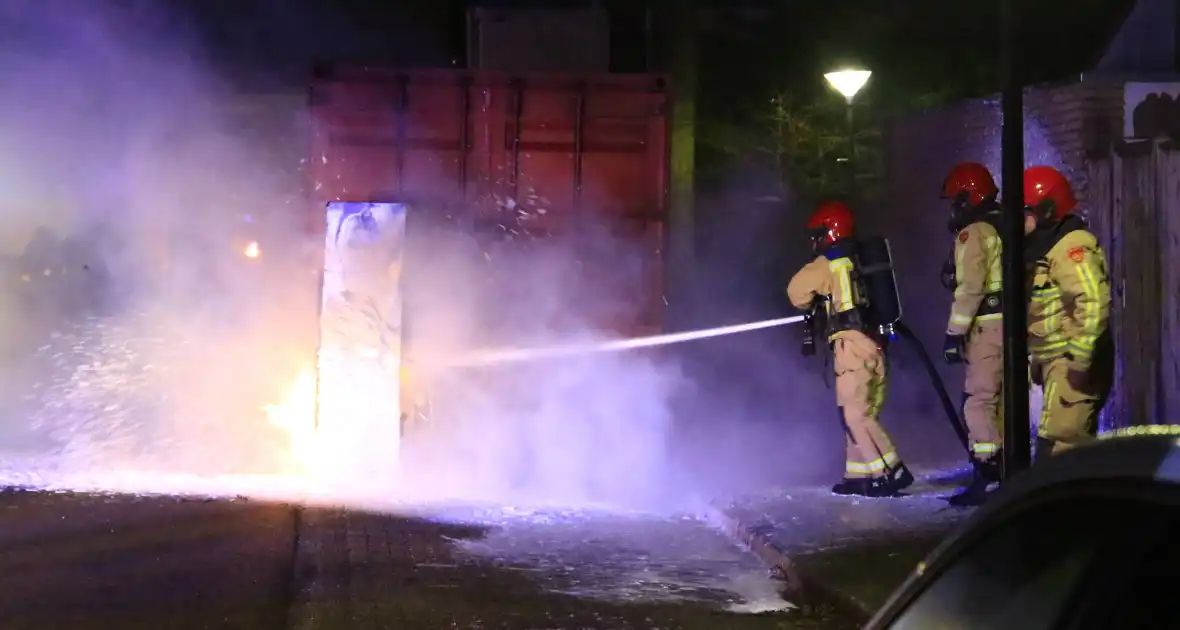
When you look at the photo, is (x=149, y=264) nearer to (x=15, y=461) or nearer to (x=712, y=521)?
(x=15, y=461)

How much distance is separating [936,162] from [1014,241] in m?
6.71

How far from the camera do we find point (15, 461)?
413 inches

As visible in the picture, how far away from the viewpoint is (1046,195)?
7.31 meters

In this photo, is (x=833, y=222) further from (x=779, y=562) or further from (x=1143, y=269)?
(x=779, y=562)

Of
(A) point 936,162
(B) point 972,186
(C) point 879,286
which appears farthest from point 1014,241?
(A) point 936,162

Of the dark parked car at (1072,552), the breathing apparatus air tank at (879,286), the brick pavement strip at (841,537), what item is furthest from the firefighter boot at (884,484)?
the dark parked car at (1072,552)

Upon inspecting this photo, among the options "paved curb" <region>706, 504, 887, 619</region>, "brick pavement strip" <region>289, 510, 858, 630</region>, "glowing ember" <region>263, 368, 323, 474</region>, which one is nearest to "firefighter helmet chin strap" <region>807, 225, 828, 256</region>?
"paved curb" <region>706, 504, 887, 619</region>

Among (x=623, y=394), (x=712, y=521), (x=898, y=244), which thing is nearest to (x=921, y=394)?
(x=898, y=244)

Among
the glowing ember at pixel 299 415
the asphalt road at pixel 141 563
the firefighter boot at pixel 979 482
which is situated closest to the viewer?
the asphalt road at pixel 141 563

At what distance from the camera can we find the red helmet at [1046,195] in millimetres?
7312

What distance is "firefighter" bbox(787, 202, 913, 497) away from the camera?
27.1ft

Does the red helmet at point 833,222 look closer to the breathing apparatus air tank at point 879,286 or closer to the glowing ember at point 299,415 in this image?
the breathing apparatus air tank at point 879,286

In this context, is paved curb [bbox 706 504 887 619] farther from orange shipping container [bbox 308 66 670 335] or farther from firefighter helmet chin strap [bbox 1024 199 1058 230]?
firefighter helmet chin strap [bbox 1024 199 1058 230]

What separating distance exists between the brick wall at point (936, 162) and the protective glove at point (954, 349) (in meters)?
2.10
